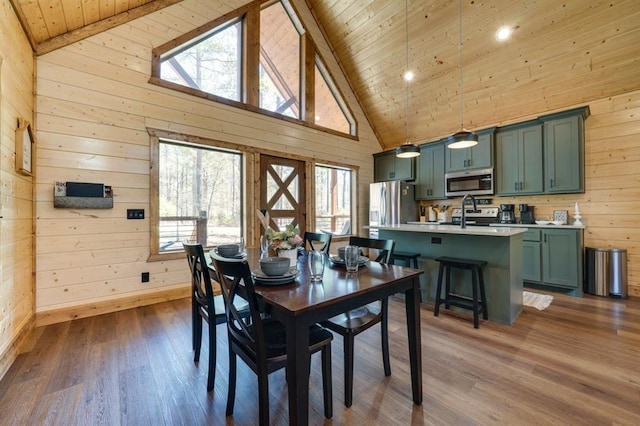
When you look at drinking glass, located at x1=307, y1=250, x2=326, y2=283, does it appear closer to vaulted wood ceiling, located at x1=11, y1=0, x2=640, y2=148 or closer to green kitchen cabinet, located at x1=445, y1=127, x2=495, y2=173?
vaulted wood ceiling, located at x1=11, y1=0, x2=640, y2=148

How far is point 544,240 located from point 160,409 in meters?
4.66

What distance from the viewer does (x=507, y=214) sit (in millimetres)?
4445

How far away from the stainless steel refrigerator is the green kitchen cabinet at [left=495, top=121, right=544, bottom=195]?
1476mm

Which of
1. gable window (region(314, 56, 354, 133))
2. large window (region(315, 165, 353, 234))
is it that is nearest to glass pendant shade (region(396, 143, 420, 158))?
gable window (region(314, 56, 354, 133))

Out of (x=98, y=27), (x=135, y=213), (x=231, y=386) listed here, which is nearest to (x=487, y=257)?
(x=231, y=386)

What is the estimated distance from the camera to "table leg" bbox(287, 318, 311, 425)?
113 cm

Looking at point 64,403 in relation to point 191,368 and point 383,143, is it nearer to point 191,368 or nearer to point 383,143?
point 191,368

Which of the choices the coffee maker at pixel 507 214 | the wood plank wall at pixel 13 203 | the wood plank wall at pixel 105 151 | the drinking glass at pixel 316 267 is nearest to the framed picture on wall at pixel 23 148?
the wood plank wall at pixel 13 203

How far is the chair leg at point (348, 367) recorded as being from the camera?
1605mm

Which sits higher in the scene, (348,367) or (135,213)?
(135,213)

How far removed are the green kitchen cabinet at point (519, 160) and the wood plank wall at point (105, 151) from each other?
4.43 meters

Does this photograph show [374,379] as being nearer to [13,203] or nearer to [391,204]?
[13,203]

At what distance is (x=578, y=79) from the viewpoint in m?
3.75

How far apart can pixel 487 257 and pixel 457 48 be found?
3230 millimetres
